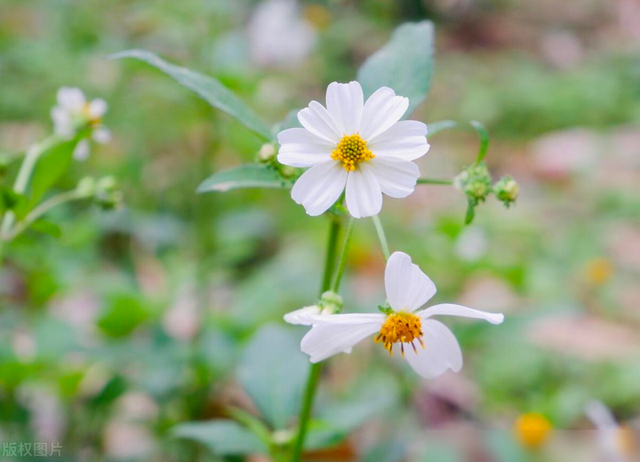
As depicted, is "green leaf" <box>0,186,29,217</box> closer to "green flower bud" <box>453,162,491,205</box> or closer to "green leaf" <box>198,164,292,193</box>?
"green leaf" <box>198,164,292,193</box>

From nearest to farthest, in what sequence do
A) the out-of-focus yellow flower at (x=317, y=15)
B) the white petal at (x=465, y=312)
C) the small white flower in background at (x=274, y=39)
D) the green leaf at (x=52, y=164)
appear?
the white petal at (x=465, y=312) < the green leaf at (x=52, y=164) < the small white flower in background at (x=274, y=39) < the out-of-focus yellow flower at (x=317, y=15)

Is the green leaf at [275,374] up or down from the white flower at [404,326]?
up

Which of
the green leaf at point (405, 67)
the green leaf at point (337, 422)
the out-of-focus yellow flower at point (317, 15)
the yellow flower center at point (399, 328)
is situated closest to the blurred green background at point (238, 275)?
the green leaf at point (337, 422)

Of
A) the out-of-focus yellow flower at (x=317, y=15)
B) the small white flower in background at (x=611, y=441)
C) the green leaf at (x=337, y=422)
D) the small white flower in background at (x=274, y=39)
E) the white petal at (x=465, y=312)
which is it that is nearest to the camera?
the white petal at (x=465, y=312)

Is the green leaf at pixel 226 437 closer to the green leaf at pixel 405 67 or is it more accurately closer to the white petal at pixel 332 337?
the white petal at pixel 332 337

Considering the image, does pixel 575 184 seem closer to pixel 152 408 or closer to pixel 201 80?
pixel 152 408

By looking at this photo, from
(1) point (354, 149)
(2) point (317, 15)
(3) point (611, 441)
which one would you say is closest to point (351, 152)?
(1) point (354, 149)

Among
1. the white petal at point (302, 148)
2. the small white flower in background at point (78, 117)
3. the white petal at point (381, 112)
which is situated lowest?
the white petal at point (302, 148)

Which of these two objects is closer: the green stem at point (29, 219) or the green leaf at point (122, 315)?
the green stem at point (29, 219)
